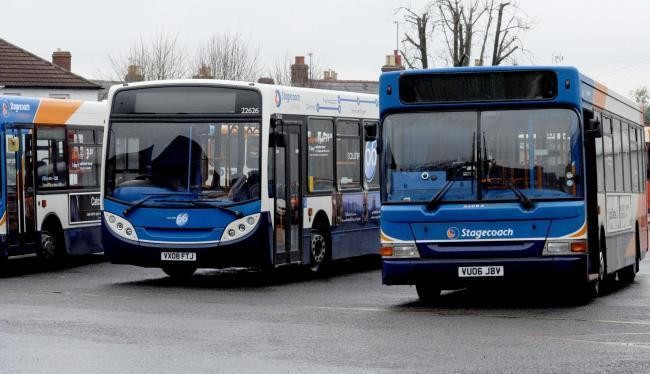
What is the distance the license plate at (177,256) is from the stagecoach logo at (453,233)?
5.02 m

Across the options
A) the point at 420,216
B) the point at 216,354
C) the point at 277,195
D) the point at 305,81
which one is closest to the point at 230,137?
Result: the point at 277,195

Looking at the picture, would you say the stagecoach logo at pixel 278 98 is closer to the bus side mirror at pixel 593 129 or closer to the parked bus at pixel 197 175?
the parked bus at pixel 197 175

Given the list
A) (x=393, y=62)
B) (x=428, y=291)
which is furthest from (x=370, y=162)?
(x=393, y=62)

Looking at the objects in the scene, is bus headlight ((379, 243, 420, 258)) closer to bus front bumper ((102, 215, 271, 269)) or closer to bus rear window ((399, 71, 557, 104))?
bus rear window ((399, 71, 557, 104))

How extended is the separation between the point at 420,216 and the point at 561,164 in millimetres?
1618

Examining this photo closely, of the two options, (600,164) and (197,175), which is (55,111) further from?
(600,164)

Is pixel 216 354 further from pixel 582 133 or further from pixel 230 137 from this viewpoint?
pixel 230 137

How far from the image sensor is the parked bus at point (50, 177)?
23312 mm

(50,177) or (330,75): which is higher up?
(330,75)

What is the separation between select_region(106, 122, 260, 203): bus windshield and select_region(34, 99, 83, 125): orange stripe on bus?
3.40 meters

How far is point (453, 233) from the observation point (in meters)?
17.2

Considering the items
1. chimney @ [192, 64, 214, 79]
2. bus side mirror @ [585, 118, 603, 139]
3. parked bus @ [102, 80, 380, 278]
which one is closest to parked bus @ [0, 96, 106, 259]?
parked bus @ [102, 80, 380, 278]

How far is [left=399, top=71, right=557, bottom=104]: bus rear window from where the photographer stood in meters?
17.2

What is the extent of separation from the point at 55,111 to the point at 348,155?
466 centimetres
